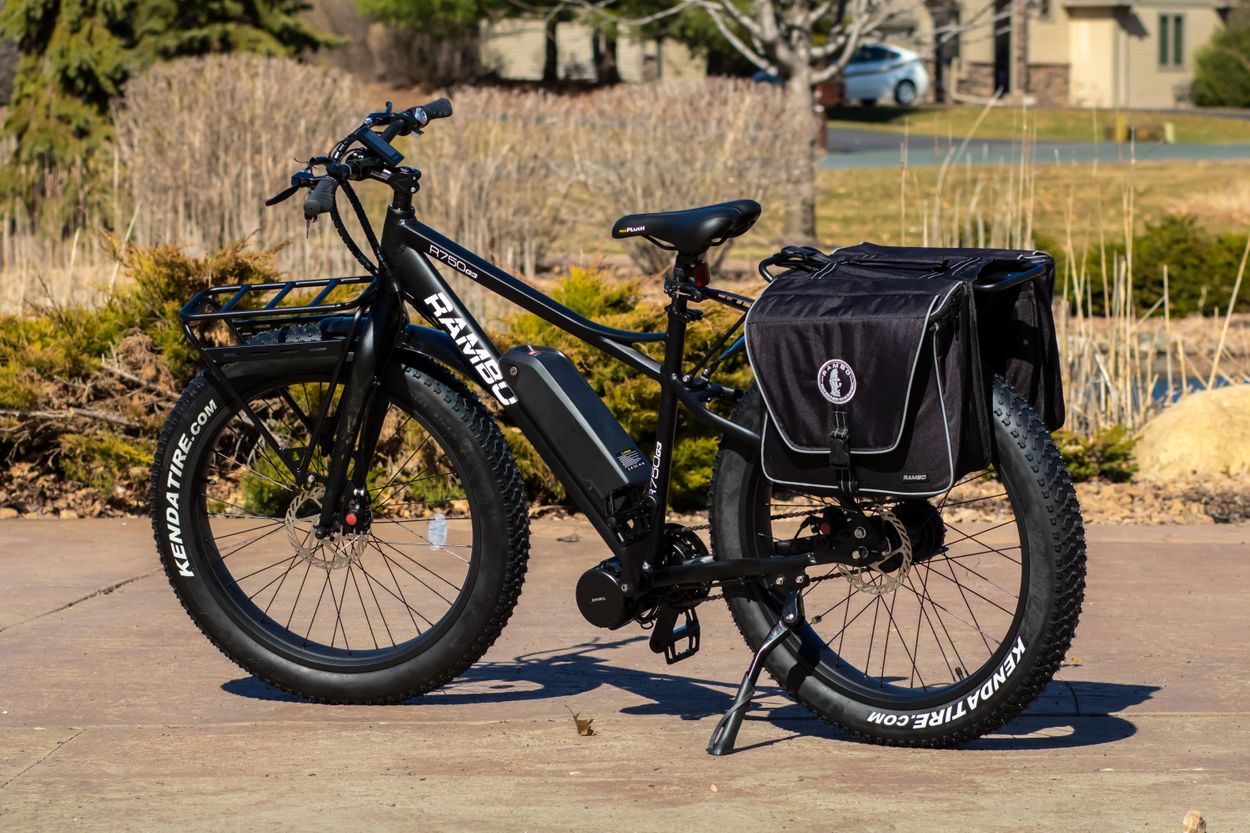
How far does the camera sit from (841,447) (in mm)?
3918

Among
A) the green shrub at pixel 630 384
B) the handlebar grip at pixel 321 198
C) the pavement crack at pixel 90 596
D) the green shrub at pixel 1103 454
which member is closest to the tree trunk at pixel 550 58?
the green shrub at pixel 1103 454

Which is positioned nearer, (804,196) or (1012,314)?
(1012,314)

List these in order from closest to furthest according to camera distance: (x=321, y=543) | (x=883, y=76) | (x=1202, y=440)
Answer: (x=321, y=543), (x=1202, y=440), (x=883, y=76)

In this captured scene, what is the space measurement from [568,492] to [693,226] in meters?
0.77

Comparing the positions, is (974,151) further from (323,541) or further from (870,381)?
(870,381)

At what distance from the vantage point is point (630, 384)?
7.12m

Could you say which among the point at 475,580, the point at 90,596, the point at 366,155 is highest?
the point at 366,155

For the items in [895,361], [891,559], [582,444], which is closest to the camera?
[895,361]

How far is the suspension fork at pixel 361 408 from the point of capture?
443 centimetres

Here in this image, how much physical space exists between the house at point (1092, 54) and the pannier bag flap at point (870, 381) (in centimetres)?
4950

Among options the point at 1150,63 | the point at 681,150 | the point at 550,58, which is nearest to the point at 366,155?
the point at 681,150

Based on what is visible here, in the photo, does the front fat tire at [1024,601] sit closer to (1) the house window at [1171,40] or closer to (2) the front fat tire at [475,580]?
(2) the front fat tire at [475,580]

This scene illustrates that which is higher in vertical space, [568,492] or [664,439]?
[664,439]

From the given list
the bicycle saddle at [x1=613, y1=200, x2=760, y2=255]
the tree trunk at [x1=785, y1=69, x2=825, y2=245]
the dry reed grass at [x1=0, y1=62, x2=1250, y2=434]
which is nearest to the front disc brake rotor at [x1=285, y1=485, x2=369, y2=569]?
the bicycle saddle at [x1=613, y1=200, x2=760, y2=255]
